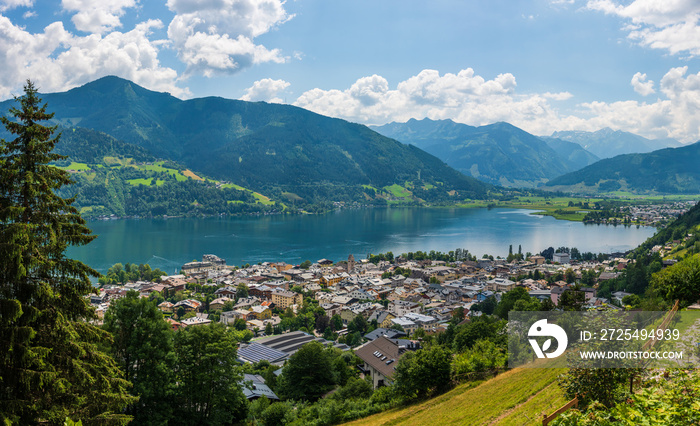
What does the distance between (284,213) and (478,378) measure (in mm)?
164090

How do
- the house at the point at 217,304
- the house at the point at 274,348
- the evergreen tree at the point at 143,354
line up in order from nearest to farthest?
the evergreen tree at the point at 143,354 → the house at the point at 274,348 → the house at the point at 217,304

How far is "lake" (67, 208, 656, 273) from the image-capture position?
8500 cm

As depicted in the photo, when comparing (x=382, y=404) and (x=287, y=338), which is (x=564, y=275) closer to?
(x=287, y=338)

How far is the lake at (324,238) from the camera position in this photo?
3346 inches

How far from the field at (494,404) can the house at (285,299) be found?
149ft

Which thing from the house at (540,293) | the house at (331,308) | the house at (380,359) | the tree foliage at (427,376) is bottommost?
the house at (331,308)

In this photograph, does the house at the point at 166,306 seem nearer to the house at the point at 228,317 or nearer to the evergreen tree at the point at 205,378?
the house at the point at 228,317

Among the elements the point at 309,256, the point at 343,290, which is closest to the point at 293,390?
the point at 343,290

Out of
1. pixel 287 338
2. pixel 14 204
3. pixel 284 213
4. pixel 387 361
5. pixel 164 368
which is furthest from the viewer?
pixel 284 213

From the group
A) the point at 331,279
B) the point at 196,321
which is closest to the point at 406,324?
the point at 196,321

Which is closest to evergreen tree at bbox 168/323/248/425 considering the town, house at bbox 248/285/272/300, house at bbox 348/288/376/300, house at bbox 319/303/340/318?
the town

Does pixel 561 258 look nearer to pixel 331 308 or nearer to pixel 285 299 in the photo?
pixel 331 308

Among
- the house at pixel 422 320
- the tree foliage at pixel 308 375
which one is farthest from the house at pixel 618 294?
the tree foliage at pixel 308 375

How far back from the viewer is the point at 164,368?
11.2 meters
